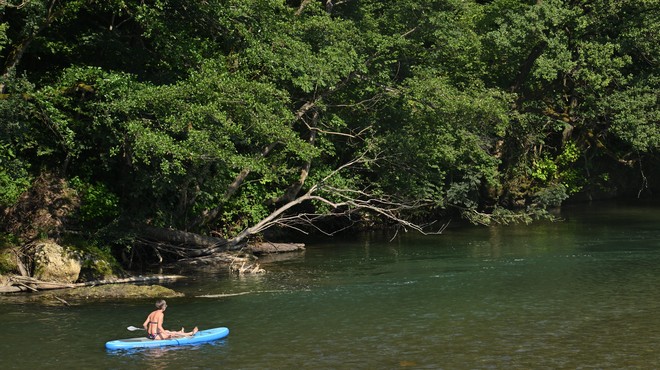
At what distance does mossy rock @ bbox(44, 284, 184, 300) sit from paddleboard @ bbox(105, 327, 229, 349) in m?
5.60

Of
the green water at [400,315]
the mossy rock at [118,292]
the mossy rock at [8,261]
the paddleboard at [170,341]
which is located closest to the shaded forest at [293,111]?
the mossy rock at [8,261]

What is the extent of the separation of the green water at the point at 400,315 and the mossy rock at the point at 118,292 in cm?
73

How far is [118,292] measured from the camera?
25.1 meters

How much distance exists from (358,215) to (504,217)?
22.6 feet

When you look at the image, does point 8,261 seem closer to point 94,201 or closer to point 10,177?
point 10,177

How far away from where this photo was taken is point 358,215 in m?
40.6

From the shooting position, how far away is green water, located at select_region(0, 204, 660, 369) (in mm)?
17953

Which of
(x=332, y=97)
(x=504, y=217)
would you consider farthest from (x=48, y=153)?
(x=504, y=217)

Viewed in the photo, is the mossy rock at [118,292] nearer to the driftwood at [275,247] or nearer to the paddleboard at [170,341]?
the paddleboard at [170,341]

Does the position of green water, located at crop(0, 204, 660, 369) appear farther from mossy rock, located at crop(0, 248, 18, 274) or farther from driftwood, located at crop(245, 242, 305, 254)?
mossy rock, located at crop(0, 248, 18, 274)

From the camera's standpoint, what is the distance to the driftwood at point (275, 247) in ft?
115

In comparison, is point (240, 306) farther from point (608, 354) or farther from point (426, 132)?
point (426, 132)

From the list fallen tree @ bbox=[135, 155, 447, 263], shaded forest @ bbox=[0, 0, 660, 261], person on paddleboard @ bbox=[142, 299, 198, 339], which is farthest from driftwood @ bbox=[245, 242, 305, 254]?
person on paddleboard @ bbox=[142, 299, 198, 339]

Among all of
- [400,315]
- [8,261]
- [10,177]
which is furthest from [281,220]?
[400,315]
